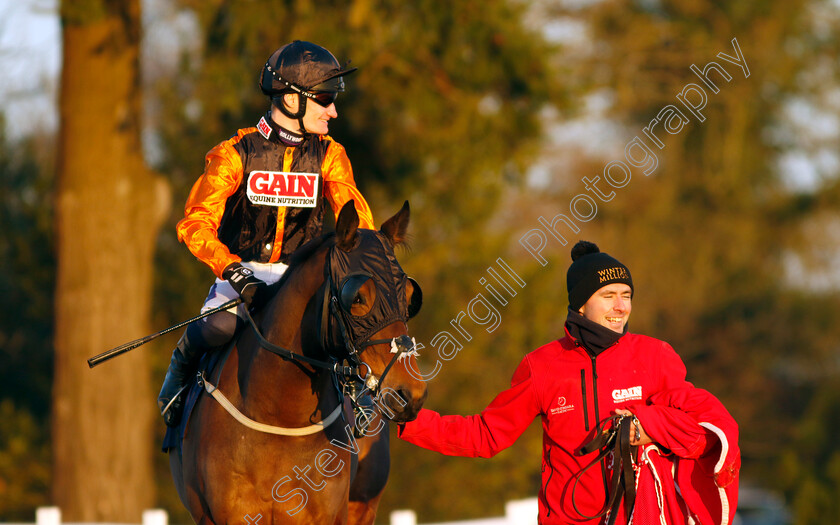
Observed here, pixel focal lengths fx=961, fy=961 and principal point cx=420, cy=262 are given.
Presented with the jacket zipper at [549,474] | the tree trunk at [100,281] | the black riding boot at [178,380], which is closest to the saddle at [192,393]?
the black riding boot at [178,380]

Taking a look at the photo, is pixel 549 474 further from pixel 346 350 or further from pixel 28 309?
pixel 28 309

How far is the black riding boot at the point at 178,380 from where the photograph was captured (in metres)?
4.04

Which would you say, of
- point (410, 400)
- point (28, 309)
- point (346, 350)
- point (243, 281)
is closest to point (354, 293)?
point (346, 350)

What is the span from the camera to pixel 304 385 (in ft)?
11.7

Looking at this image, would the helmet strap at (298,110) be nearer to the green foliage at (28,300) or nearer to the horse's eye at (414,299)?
the horse's eye at (414,299)

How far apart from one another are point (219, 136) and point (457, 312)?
3525 mm

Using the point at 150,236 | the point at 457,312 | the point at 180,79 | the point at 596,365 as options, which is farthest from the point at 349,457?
the point at 180,79

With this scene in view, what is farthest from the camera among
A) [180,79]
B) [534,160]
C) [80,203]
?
[180,79]

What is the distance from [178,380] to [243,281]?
30.7 inches

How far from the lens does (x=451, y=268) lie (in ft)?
39.2

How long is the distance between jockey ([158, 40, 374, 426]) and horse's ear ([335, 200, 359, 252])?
709mm

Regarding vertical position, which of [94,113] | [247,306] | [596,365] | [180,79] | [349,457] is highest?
[180,79]

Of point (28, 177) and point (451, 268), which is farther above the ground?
point (28, 177)

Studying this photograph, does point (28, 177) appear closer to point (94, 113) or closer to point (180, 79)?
point (180, 79)
